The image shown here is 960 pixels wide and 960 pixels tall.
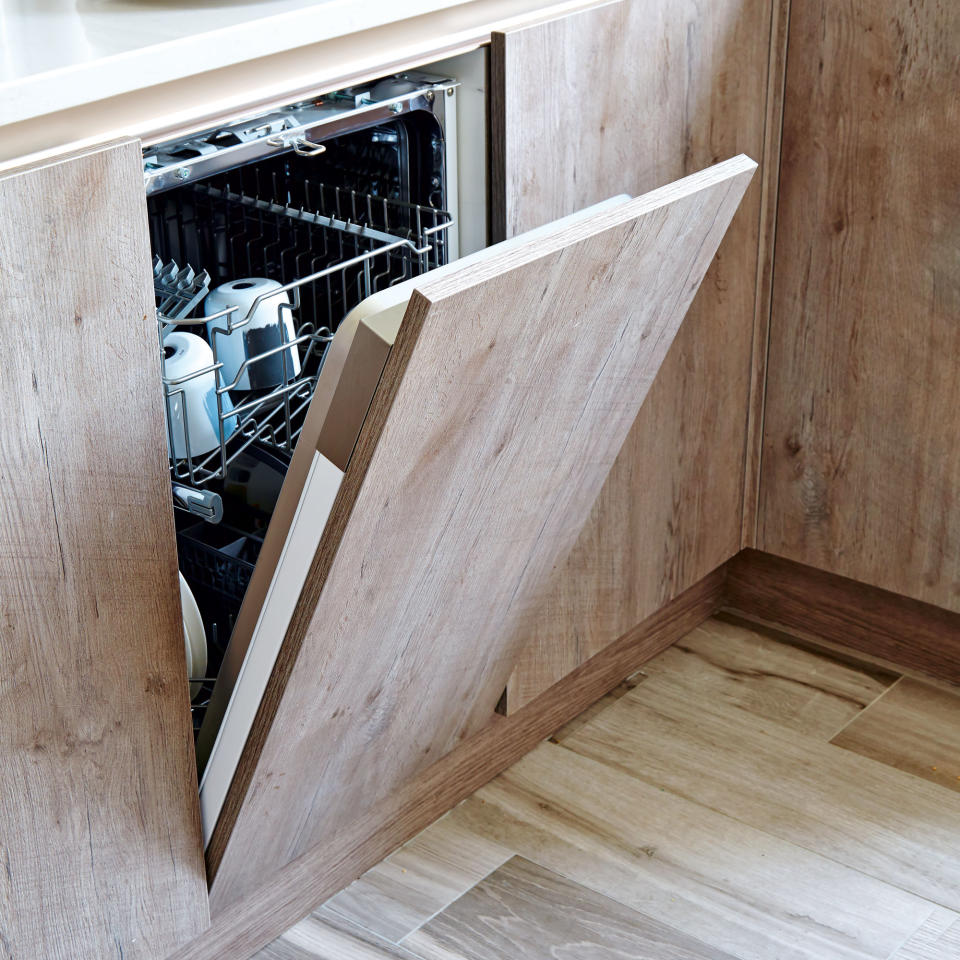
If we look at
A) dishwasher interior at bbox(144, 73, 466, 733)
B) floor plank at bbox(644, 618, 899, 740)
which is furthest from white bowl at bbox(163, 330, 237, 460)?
floor plank at bbox(644, 618, 899, 740)

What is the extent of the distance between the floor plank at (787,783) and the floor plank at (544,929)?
0.72ft

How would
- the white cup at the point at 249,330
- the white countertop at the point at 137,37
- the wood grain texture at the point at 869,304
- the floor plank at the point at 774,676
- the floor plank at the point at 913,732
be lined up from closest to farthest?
the white countertop at the point at 137,37
the white cup at the point at 249,330
the wood grain texture at the point at 869,304
the floor plank at the point at 913,732
the floor plank at the point at 774,676

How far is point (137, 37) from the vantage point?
3.07ft

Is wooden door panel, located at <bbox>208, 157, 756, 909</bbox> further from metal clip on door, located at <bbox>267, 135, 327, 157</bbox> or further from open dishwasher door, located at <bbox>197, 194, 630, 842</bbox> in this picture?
metal clip on door, located at <bbox>267, 135, 327, 157</bbox>

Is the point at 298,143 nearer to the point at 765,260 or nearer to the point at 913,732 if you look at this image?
the point at 765,260

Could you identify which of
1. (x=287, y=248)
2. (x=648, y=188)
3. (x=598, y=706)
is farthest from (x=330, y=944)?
(x=648, y=188)

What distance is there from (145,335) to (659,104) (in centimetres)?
68

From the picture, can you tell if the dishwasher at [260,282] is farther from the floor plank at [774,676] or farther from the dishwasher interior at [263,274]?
the floor plank at [774,676]

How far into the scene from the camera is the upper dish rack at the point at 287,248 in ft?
4.16

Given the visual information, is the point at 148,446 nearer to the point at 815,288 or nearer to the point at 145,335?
the point at 145,335

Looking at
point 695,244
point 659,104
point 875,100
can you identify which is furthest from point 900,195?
point 695,244

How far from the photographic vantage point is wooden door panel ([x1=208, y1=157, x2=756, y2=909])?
2.84ft

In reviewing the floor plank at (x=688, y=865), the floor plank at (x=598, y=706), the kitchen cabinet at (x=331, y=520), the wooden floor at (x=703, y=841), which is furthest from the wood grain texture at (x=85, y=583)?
the floor plank at (x=598, y=706)

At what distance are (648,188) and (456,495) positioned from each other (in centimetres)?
Result: 56
